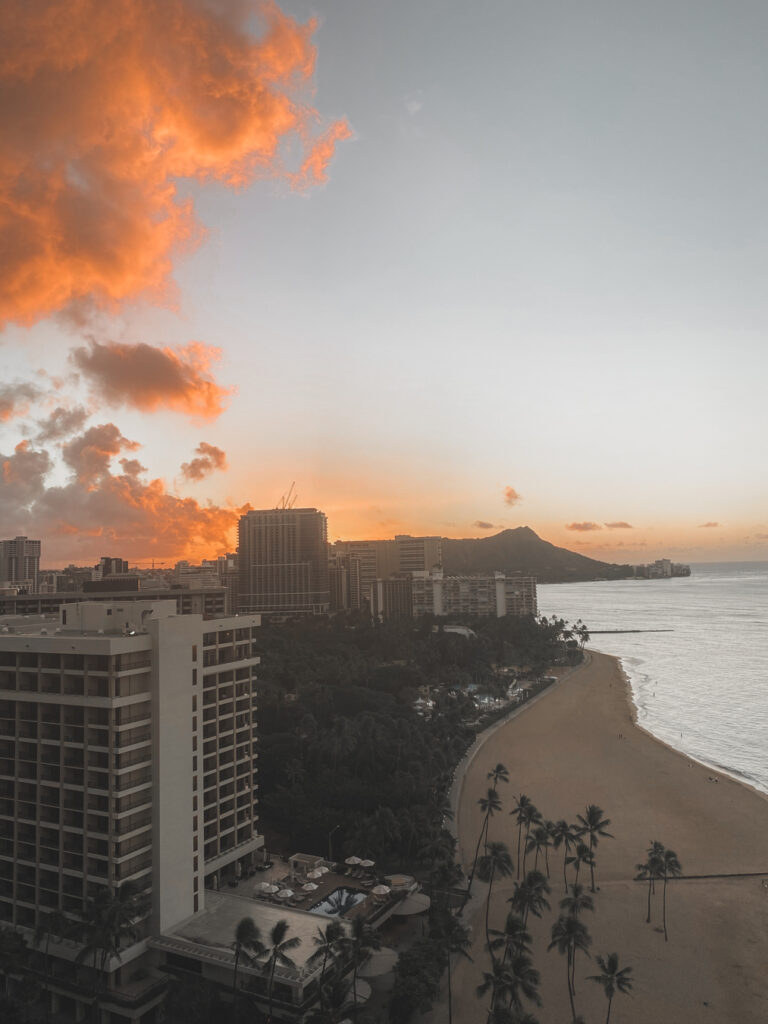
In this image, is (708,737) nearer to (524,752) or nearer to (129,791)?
(524,752)

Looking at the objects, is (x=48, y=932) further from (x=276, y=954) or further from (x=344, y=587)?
(x=344, y=587)

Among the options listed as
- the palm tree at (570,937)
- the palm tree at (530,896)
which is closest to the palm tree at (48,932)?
the palm tree at (530,896)

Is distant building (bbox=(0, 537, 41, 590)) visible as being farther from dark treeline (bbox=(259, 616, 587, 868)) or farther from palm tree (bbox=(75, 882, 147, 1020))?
palm tree (bbox=(75, 882, 147, 1020))

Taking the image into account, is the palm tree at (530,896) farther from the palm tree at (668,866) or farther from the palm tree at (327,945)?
the palm tree at (327,945)

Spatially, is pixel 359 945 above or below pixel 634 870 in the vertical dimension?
above

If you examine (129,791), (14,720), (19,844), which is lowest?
(19,844)

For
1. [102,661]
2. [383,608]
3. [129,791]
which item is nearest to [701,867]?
[129,791]

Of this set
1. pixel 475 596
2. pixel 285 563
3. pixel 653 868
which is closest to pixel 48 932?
pixel 653 868
